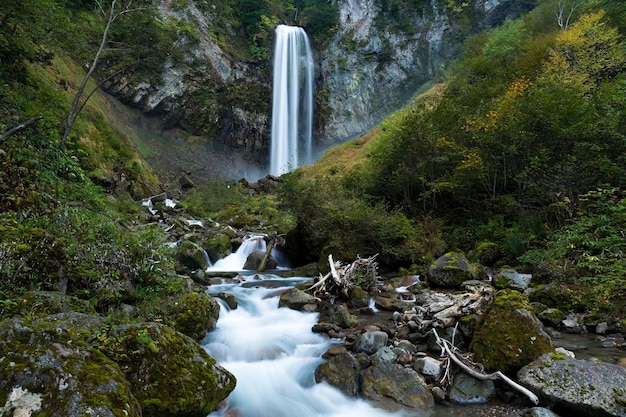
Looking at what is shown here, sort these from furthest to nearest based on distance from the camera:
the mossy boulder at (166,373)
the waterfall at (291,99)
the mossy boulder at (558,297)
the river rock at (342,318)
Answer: the waterfall at (291,99) < the river rock at (342,318) < the mossy boulder at (558,297) < the mossy boulder at (166,373)

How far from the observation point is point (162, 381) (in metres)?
3.42

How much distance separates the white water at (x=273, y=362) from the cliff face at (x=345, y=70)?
37.2m

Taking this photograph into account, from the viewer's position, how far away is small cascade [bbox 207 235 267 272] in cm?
1575

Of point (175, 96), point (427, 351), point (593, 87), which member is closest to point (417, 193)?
point (593, 87)

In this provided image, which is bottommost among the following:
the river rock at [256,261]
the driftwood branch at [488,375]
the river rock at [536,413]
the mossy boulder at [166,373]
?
the river rock at [536,413]

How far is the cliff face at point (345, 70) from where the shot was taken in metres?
41.8

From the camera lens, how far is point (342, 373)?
18.8 feet

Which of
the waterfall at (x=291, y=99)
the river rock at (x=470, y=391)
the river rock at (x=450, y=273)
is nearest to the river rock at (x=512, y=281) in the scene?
the river rock at (x=450, y=273)

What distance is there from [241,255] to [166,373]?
13.4 meters

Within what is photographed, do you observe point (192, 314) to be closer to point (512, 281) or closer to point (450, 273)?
point (450, 273)

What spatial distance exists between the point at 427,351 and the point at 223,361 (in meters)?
3.90

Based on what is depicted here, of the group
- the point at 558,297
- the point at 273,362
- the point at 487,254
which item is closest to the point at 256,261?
the point at 273,362

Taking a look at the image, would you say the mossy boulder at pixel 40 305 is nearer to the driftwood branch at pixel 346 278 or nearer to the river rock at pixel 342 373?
the river rock at pixel 342 373

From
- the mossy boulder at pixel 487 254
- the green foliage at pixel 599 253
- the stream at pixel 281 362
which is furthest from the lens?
the mossy boulder at pixel 487 254
